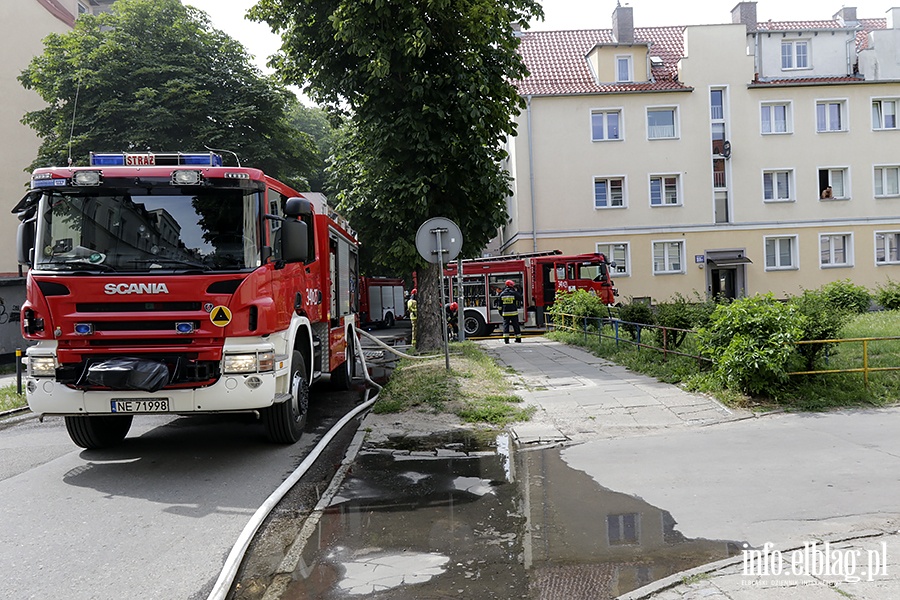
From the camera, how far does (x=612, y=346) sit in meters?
15.7

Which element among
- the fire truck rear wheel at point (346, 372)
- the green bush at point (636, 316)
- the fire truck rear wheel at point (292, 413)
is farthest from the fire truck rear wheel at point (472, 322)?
the fire truck rear wheel at point (292, 413)

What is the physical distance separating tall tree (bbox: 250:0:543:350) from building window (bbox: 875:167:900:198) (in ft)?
82.3

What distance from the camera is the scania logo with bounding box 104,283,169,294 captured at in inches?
273

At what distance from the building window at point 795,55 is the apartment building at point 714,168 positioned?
0.67m

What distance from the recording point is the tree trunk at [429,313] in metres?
18.1

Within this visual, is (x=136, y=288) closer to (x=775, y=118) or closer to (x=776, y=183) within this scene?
(x=776, y=183)

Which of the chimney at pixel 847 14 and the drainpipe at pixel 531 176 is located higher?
the chimney at pixel 847 14

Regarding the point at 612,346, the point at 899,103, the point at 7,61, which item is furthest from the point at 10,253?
the point at 899,103

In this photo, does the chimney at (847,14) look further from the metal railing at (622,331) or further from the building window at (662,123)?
the metal railing at (622,331)

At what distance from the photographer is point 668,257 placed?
114ft

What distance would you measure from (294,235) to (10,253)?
32.7 m

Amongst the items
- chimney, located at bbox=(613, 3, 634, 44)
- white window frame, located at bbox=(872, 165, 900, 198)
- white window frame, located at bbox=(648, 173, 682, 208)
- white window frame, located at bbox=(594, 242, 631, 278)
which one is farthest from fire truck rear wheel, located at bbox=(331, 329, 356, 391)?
white window frame, located at bbox=(872, 165, 900, 198)

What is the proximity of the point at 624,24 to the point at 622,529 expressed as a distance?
35658 millimetres

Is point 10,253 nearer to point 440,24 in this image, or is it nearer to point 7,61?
point 7,61
